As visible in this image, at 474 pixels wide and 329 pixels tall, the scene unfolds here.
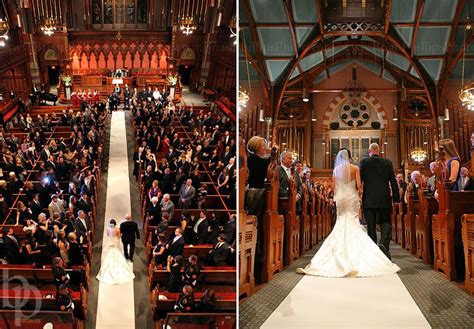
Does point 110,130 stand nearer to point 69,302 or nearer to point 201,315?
point 69,302

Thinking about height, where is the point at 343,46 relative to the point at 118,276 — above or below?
above

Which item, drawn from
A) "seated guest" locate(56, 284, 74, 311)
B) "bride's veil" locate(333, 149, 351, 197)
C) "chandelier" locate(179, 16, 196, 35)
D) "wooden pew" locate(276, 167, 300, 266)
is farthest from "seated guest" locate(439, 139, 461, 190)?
"chandelier" locate(179, 16, 196, 35)

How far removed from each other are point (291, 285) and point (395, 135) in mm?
15033

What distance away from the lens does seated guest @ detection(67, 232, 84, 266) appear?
775 cm

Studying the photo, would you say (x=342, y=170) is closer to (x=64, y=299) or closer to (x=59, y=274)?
(x=64, y=299)

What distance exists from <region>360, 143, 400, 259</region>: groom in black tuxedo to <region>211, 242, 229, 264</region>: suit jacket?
2.57m

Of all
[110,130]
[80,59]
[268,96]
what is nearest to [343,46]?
[268,96]

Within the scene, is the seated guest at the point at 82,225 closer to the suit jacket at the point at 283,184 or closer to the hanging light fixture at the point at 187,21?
the suit jacket at the point at 283,184

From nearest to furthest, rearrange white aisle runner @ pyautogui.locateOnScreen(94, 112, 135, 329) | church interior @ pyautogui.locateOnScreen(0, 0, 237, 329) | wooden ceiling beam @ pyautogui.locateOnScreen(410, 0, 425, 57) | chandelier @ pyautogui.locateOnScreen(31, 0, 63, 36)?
church interior @ pyautogui.locateOnScreen(0, 0, 237, 329)
white aisle runner @ pyautogui.locateOnScreen(94, 112, 135, 329)
wooden ceiling beam @ pyautogui.locateOnScreen(410, 0, 425, 57)
chandelier @ pyautogui.locateOnScreen(31, 0, 63, 36)

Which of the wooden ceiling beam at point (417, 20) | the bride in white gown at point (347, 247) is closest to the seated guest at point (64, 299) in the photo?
the bride in white gown at point (347, 247)

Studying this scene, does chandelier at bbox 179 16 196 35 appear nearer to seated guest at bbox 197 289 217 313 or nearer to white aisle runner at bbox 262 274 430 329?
seated guest at bbox 197 289 217 313

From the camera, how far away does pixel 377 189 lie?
203 inches

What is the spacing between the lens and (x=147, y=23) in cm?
2466

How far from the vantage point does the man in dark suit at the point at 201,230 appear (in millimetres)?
8281
